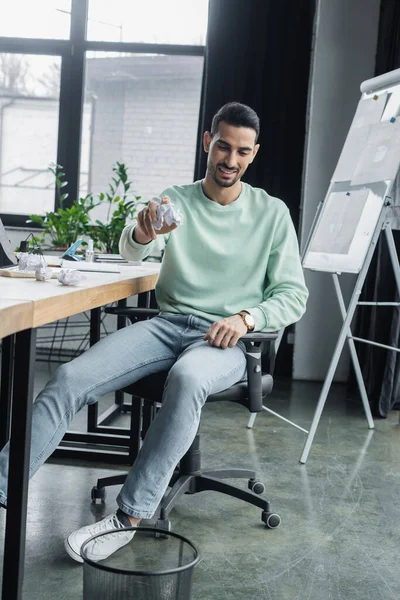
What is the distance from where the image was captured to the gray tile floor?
6.11 ft

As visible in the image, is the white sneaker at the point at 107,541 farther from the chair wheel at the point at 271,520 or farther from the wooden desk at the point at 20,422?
the chair wheel at the point at 271,520

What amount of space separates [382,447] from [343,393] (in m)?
1.14

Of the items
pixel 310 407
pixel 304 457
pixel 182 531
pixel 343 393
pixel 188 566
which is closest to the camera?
pixel 188 566

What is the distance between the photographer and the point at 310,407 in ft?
13.0

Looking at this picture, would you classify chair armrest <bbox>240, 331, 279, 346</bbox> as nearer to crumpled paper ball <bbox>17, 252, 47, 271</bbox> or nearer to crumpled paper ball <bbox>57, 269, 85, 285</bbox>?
crumpled paper ball <bbox>57, 269, 85, 285</bbox>

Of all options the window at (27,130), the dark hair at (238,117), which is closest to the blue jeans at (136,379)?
the dark hair at (238,117)

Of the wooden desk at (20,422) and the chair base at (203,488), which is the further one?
the chair base at (203,488)

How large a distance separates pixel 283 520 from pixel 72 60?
A: 391cm

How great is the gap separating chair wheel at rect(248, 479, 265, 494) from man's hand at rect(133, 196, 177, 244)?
95cm

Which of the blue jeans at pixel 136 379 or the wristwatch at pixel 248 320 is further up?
the wristwatch at pixel 248 320

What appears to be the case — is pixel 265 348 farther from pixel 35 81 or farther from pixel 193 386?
pixel 35 81

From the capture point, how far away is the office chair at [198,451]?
2066 mm

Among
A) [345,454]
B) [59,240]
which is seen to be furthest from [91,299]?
[59,240]

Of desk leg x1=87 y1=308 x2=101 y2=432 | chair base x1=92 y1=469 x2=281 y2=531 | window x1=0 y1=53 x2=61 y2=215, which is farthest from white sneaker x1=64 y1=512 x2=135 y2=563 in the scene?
window x1=0 y1=53 x2=61 y2=215
